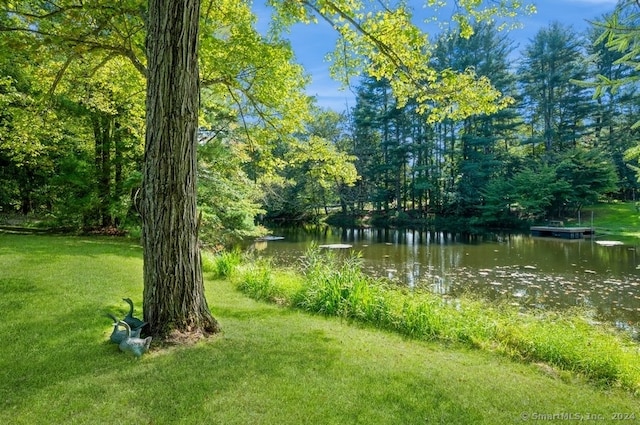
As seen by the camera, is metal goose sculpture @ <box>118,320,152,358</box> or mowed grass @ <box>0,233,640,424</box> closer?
mowed grass @ <box>0,233,640,424</box>

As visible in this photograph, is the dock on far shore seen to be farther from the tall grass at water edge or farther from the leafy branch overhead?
the leafy branch overhead

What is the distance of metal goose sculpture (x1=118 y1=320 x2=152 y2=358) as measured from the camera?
3440 mm

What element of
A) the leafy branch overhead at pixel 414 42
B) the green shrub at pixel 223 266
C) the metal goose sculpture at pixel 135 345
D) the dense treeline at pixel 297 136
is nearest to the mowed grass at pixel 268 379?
the metal goose sculpture at pixel 135 345

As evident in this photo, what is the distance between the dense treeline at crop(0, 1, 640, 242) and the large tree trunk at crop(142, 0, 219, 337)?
897mm

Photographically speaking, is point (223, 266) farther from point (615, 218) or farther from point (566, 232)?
point (615, 218)

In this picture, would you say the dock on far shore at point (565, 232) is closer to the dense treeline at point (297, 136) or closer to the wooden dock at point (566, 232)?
the wooden dock at point (566, 232)

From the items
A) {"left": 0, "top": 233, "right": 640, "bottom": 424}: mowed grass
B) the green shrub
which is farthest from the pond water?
{"left": 0, "top": 233, "right": 640, "bottom": 424}: mowed grass

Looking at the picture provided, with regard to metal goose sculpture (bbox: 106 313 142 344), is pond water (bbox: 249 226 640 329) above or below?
below

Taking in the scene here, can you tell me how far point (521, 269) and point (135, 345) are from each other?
11.4 m

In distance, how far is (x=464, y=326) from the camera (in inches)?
183

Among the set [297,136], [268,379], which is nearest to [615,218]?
[297,136]

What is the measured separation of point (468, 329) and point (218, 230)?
10.4m

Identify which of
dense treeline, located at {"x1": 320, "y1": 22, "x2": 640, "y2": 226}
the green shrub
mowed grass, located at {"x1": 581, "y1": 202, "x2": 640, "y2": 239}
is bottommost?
the green shrub

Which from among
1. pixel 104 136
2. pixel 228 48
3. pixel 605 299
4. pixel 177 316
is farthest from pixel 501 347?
pixel 104 136
